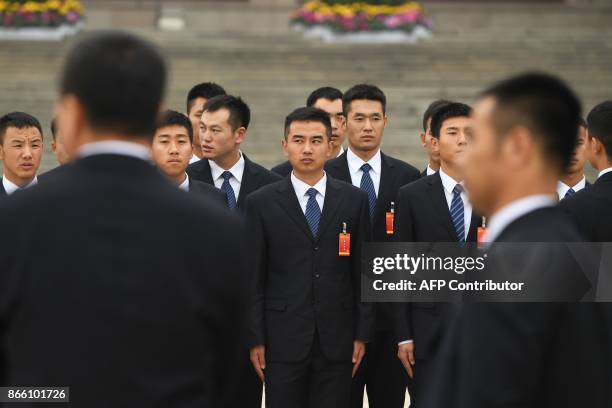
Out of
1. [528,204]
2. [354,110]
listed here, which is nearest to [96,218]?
[528,204]

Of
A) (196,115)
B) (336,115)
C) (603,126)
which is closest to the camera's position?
(603,126)

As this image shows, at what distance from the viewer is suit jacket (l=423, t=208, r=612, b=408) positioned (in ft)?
8.89

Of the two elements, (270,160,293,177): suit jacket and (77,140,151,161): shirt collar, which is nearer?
(77,140,151,161): shirt collar

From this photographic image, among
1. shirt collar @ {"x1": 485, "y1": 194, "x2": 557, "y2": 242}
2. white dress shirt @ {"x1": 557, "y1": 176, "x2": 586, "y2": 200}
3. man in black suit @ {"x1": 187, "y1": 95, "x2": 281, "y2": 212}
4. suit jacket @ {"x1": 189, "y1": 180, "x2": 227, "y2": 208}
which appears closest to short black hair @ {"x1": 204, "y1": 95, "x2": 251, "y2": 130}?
man in black suit @ {"x1": 187, "y1": 95, "x2": 281, "y2": 212}

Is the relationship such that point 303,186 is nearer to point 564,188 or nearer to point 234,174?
point 234,174

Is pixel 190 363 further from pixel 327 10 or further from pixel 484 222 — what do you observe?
pixel 327 10

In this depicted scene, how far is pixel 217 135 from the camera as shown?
7656 mm

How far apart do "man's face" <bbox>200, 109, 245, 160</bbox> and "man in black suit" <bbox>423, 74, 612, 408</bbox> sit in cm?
465

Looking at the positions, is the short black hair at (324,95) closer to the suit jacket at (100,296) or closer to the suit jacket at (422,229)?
the suit jacket at (422,229)

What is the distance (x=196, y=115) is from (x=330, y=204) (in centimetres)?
244

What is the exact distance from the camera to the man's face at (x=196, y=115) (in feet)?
27.8

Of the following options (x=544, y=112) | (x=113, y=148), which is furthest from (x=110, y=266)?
(x=544, y=112)

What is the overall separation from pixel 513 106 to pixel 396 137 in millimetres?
13833

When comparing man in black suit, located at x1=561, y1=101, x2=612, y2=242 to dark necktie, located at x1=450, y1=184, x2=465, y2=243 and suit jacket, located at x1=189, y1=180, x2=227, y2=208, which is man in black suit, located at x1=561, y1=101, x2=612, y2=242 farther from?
suit jacket, located at x1=189, y1=180, x2=227, y2=208
